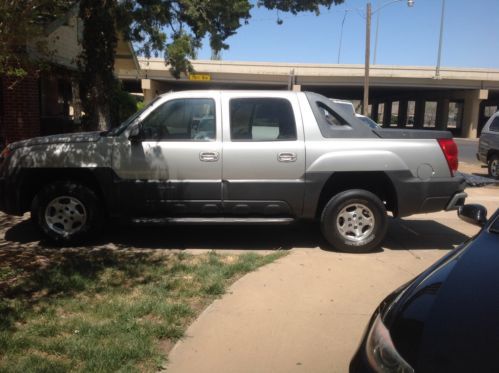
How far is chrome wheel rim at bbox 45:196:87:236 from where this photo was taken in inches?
230

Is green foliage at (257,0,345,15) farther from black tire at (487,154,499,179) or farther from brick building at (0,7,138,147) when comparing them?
black tire at (487,154,499,179)

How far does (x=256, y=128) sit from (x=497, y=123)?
10.9m

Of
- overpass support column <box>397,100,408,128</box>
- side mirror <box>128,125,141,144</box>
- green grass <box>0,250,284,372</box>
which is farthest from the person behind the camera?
overpass support column <box>397,100,408,128</box>

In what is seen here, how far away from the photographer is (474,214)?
3705mm

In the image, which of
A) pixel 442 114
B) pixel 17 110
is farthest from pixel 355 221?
pixel 442 114

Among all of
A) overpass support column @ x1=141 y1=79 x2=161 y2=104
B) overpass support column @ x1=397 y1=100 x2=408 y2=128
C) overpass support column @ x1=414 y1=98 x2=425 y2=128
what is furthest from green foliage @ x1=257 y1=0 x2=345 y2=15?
overpass support column @ x1=397 y1=100 x2=408 y2=128

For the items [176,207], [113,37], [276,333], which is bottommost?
[276,333]

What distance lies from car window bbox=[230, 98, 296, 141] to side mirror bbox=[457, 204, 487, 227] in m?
2.44

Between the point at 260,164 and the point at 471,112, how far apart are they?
3963 cm

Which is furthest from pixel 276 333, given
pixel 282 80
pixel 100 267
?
pixel 282 80

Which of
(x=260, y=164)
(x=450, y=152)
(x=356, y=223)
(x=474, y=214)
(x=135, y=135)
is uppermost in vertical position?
(x=135, y=135)

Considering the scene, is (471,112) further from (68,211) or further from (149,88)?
(68,211)

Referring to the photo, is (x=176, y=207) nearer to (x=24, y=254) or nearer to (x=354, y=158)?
(x=24, y=254)

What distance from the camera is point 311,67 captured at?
37031 millimetres
